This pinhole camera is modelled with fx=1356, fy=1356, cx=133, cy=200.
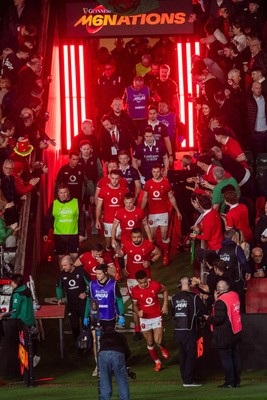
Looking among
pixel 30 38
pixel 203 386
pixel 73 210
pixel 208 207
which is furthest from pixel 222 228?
pixel 30 38

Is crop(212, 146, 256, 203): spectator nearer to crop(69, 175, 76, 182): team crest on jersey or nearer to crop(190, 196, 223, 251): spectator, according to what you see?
crop(190, 196, 223, 251): spectator

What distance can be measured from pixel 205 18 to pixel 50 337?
9.64 m

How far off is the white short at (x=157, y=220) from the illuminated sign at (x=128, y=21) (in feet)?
19.4

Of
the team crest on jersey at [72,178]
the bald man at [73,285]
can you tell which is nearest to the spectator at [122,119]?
the team crest on jersey at [72,178]

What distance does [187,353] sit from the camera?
19547mm

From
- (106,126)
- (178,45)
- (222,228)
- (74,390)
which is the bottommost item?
(74,390)

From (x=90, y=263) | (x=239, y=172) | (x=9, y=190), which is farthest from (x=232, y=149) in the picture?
(x=9, y=190)

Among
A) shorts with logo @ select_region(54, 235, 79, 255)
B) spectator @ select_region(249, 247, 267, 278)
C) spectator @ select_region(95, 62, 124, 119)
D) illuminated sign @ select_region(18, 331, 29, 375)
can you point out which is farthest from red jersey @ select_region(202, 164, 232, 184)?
spectator @ select_region(95, 62, 124, 119)

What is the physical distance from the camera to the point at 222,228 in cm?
2289

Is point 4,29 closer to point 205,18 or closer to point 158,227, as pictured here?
point 205,18

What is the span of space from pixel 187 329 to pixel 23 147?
5.89 metres

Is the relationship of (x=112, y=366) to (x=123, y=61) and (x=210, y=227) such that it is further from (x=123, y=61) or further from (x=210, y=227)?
(x=123, y=61)

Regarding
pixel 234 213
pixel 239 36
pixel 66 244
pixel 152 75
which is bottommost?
pixel 66 244

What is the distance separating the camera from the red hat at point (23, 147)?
2394 centimetres
